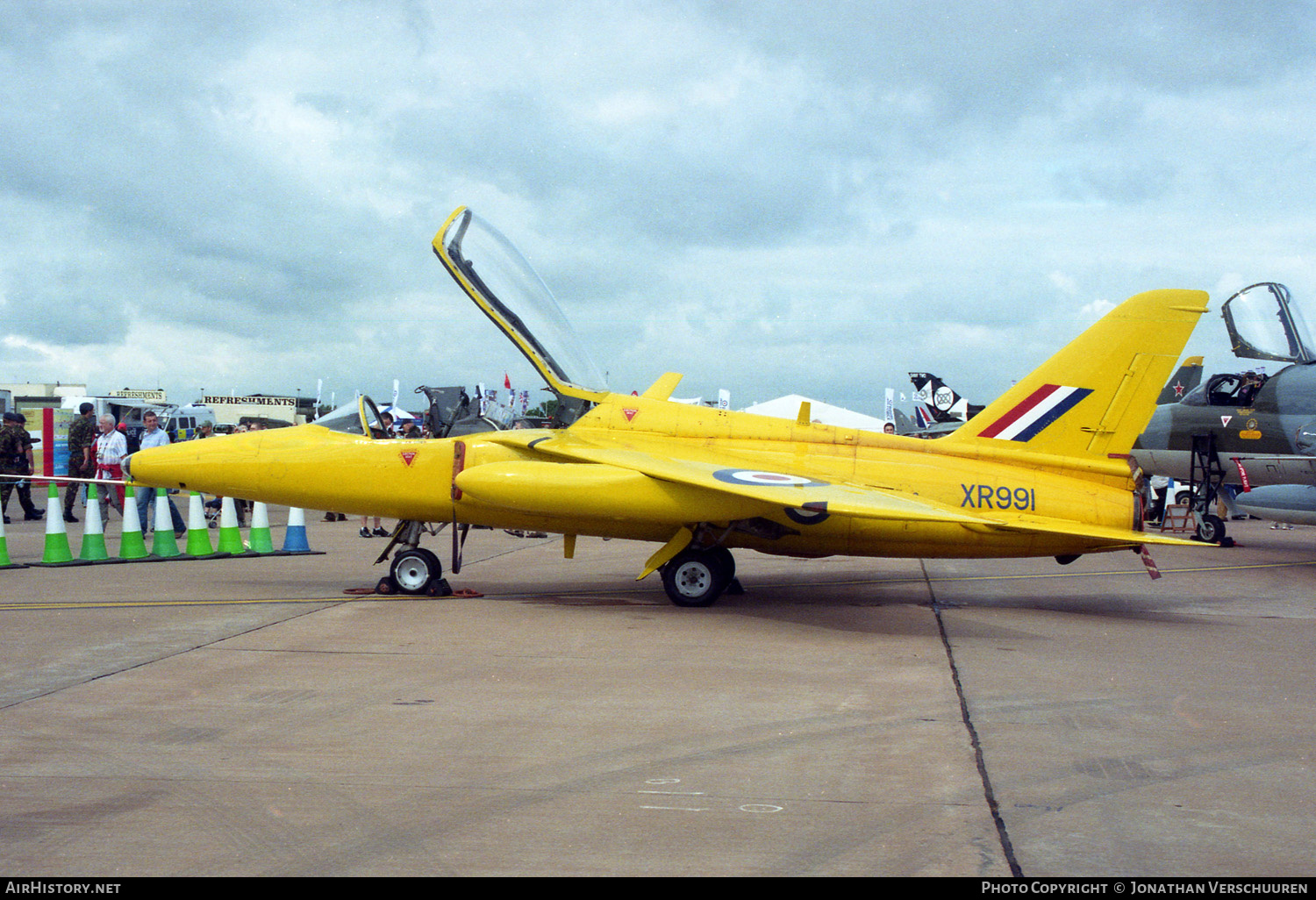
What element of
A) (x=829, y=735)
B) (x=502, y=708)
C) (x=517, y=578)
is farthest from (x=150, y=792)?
(x=517, y=578)

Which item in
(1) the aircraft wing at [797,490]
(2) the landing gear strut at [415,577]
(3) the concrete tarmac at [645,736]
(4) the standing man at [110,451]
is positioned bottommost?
(3) the concrete tarmac at [645,736]

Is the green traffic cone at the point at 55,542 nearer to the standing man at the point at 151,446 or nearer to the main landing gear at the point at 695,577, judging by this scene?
the standing man at the point at 151,446

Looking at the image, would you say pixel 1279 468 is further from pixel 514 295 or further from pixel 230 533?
pixel 230 533

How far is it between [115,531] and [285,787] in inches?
548

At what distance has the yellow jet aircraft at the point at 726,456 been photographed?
31.0 ft

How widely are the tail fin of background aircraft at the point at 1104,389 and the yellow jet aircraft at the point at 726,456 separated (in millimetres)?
13

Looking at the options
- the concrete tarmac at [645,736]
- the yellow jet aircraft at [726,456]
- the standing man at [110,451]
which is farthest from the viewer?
the standing man at [110,451]

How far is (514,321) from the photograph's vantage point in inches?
388

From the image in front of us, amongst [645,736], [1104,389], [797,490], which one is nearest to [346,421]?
[797,490]

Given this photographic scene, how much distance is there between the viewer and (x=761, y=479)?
28.2 feet

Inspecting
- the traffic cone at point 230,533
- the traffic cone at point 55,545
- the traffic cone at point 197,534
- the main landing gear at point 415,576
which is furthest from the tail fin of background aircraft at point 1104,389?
the traffic cone at point 55,545

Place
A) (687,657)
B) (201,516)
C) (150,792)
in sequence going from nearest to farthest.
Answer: (150,792)
(687,657)
(201,516)
